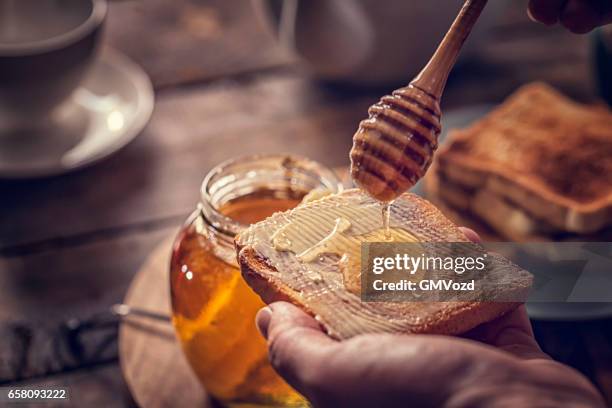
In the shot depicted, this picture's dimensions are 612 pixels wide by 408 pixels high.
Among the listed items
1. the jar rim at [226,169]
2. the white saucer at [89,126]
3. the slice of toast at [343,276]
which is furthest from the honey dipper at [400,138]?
the white saucer at [89,126]

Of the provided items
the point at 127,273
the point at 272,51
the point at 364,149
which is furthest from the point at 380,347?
the point at 272,51

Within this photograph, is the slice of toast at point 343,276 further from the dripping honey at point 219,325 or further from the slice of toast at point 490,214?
the slice of toast at point 490,214

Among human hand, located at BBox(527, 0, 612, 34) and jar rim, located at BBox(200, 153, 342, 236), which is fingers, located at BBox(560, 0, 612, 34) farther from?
jar rim, located at BBox(200, 153, 342, 236)

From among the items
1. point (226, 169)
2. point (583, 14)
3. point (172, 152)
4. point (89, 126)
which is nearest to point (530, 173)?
point (583, 14)

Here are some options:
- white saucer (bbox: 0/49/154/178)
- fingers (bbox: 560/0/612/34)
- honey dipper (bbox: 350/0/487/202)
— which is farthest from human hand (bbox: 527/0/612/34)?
white saucer (bbox: 0/49/154/178)

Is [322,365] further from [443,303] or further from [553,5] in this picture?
[553,5]
